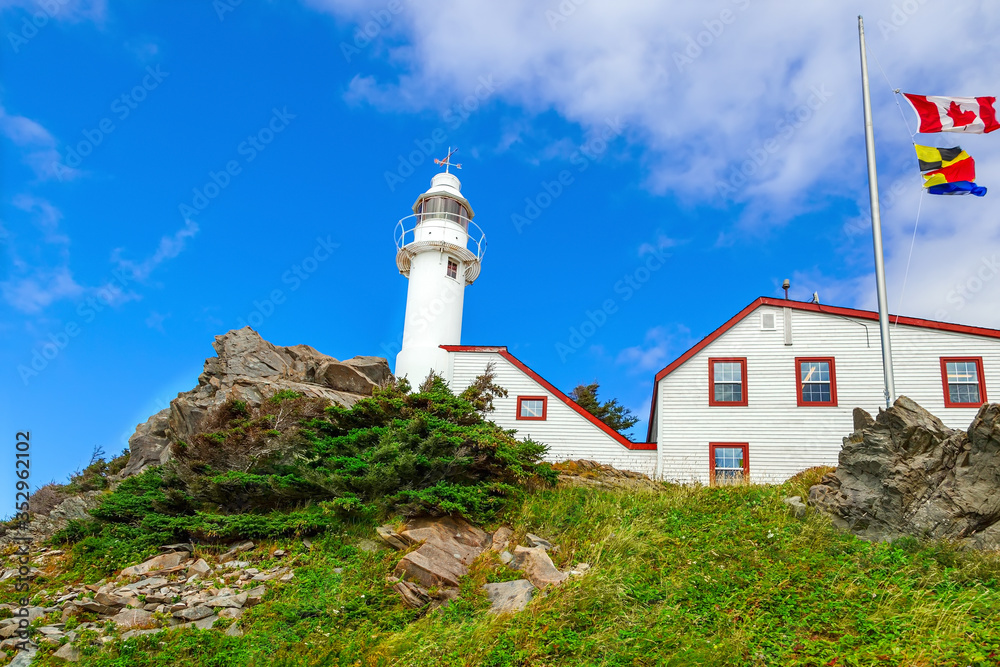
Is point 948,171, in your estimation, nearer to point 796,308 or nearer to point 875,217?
point 875,217

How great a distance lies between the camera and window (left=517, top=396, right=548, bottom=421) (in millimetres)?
23938

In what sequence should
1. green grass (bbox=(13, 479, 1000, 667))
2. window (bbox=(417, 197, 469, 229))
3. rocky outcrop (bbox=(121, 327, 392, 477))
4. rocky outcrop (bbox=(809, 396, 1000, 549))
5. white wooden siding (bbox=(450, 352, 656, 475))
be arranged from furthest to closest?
window (bbox=(417, 197, 469, 229)) → white wooden siding (bbox=(450, 352, 656, 475)) → rocky outcrop (bbox=(121, 327, 392, 477)) → rocky outcrop (bbox=(809, 396, 1000, 549)) → green grass (bbox=(13, 479, 1000, 667))

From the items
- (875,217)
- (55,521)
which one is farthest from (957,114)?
(55,521)

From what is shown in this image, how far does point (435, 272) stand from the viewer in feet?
103

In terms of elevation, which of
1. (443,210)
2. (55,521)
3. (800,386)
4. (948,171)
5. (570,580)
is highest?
(443,210)

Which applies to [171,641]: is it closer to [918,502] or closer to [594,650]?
[594,650]

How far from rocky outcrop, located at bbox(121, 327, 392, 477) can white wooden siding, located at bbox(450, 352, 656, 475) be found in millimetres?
5000

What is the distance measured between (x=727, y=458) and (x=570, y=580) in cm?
1232

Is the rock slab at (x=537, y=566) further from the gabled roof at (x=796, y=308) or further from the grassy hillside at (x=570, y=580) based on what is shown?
the gabled roof at (x=796, y=308)

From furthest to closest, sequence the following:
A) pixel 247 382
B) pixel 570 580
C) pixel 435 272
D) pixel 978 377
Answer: pixel 435 272 < pixel 247 382 < pixel 978 377 < pixel 570 580

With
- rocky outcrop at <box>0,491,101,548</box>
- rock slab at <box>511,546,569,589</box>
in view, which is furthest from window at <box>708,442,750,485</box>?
rocky outcrop at <box>0,491,101,548</box>

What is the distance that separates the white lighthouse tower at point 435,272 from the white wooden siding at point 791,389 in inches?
406

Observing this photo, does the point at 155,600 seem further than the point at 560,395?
No

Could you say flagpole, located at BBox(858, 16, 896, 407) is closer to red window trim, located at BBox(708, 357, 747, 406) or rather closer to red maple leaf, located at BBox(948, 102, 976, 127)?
red maple leaf, located at BBox(948, 102, 976, 127)
